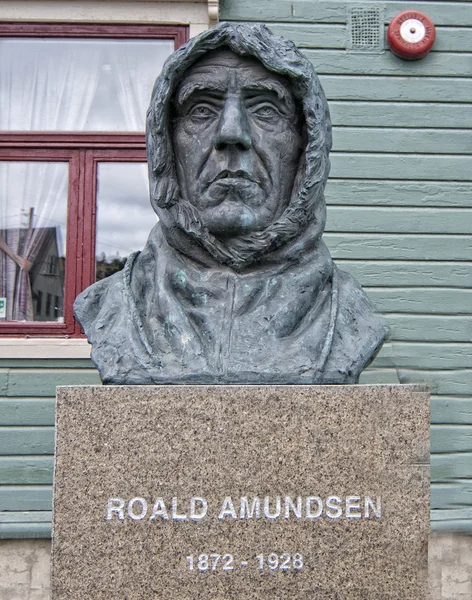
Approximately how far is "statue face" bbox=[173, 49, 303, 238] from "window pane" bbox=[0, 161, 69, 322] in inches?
102

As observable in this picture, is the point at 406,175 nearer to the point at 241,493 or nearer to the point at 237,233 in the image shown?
the point at 237,233

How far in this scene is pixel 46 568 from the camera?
15.5 ft

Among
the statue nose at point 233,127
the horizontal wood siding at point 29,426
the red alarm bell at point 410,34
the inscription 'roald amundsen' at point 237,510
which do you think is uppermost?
the red alarm bell at point 410,34

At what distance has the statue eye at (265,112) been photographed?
2.82 meters

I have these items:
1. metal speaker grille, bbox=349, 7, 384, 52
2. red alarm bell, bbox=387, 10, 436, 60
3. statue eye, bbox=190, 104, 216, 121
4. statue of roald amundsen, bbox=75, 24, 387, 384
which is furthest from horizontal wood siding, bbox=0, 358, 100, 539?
red alarm bell, bbox=387, 10, 436, 60

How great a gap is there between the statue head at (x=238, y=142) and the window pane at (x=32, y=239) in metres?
2.55

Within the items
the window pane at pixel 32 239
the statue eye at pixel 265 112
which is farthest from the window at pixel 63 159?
the statue eye at pixel 265 112

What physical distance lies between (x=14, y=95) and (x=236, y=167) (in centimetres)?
322

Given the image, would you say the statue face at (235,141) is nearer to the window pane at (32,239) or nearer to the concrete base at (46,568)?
the window pane at (32,239)

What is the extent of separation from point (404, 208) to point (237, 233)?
268cm

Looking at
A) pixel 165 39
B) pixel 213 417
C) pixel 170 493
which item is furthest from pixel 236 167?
pixel 165 39

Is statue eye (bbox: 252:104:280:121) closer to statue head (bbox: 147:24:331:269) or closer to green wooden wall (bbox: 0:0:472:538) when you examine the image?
statue head (bbox: 147:24:331:269)

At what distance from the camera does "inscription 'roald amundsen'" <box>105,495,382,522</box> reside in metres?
2.36

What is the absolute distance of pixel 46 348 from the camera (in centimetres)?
491
